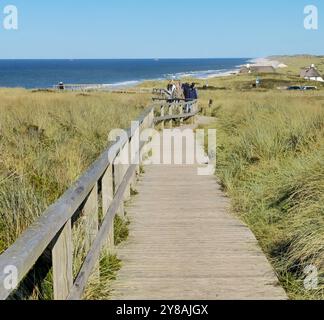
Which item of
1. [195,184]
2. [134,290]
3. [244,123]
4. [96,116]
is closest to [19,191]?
[134,290]

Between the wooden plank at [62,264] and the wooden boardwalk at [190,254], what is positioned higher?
the wooden plank at [62,264]

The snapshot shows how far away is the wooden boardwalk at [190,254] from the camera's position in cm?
521

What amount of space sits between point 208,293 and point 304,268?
3.07 ft

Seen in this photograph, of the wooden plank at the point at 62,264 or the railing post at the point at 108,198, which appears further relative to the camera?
the railing post at the point at 108,198

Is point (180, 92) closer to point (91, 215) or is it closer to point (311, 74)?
point (91, 215)

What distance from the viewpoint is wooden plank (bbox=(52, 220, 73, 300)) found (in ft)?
12.2

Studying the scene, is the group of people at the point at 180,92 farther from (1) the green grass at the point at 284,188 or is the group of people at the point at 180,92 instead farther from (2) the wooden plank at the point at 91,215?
(2) the wooden plank at the point at 91,215

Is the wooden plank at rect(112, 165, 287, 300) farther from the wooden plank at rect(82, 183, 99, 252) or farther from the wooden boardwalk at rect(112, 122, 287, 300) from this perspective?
the wooden plank at rect(82, 183, 99, 252)

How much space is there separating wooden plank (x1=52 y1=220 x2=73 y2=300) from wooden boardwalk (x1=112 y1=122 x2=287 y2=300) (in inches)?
46.1

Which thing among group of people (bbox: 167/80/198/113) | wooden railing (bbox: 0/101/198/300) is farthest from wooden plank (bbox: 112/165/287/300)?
group of people (bbox: 167/80/198/113)

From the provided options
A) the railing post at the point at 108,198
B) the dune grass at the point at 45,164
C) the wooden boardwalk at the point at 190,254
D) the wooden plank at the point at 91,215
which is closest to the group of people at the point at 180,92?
the dune grass at the point at 45,164

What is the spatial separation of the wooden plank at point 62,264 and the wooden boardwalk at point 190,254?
1.17m

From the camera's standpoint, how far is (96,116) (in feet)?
52.6
